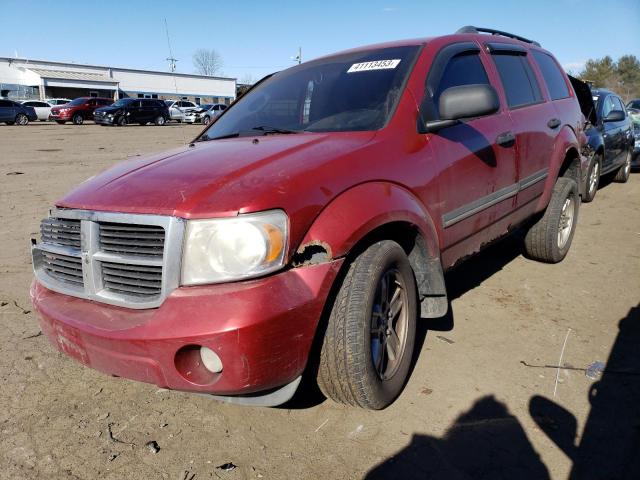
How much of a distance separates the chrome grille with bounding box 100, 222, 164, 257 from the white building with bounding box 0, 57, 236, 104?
2039 inches

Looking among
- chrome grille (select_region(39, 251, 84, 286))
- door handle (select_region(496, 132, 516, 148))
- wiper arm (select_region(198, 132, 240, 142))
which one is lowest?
chrome grille (select_region(39, 251, 84, 286))

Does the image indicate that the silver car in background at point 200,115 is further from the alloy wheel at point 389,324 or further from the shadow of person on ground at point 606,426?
the shadow of person on ground at point 606,426

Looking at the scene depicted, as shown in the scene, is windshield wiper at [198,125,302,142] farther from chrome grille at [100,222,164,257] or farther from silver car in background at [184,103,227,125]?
silver car in background at [184,103,227,125]

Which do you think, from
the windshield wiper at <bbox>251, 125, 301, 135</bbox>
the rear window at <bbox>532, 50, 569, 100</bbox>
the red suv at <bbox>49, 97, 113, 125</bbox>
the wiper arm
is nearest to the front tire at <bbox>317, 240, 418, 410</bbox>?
the windshield wiper at <bbox>251, 125, 301, 135</bbox>

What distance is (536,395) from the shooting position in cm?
260

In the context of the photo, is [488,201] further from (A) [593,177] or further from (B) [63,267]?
(A) [593,177]

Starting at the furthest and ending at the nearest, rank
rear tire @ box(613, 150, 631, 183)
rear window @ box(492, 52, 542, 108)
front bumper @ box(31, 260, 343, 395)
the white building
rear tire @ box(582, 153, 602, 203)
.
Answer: the white building → rear tire @ box(613, 150, 631, 183) → rear tire @ box(582, 153, 602, 203) → rear window @ box(492, 52, 542, 108) → front bumper @ box(31, 260, 343, 395)

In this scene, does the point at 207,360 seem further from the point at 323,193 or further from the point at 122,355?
the point at 323,193

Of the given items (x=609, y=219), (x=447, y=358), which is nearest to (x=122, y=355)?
(x=447, y=358)

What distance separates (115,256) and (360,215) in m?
1.06

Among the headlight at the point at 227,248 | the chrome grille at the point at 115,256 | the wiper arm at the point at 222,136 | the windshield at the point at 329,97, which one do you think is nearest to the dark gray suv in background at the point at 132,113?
the windshield at the point at 329,97

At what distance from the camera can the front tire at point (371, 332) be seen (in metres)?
2.17

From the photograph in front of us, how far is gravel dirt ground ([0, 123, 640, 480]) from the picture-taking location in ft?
6.96

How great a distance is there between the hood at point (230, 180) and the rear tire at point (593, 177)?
6.34 m
